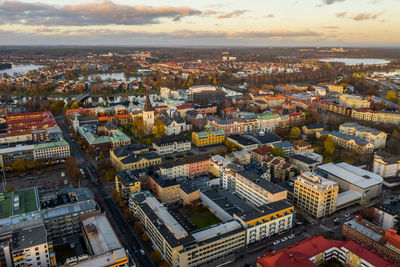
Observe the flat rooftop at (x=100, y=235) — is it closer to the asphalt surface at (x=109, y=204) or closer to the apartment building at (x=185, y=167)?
the asphalt surface at (x=109, y=204)

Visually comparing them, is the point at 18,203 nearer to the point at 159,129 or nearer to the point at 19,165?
the point at 19,165

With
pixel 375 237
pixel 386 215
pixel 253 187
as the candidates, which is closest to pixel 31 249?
pixel 253 187

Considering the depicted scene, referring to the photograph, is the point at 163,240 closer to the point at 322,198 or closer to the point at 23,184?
the point at 322,198

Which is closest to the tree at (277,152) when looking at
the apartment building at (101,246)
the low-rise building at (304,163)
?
the low-rise building at (304,163)

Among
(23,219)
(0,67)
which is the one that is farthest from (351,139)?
(0,67)

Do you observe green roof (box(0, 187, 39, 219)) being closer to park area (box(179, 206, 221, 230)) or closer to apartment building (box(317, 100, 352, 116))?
park area (box(179, 206, 221, 230))
